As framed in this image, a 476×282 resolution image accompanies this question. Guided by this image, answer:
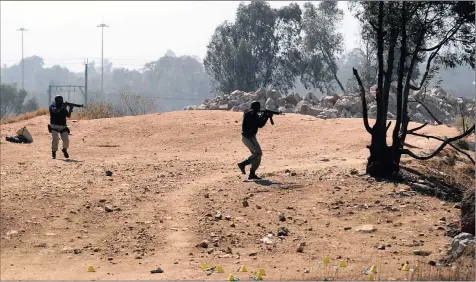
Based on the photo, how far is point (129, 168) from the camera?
624 inches

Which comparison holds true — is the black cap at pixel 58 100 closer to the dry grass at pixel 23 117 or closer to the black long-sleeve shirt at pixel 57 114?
the black long-sleeve shirt at pixel 57 114

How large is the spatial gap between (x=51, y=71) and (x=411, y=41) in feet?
450

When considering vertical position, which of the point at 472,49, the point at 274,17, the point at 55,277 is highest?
the point at 274,17

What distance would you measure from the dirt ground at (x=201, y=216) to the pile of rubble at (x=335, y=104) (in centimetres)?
1519

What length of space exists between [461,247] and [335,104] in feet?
85.1

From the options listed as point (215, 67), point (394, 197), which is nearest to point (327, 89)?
point (215, 67)

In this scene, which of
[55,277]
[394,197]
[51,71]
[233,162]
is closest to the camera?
[55,277]

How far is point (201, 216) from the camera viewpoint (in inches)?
460

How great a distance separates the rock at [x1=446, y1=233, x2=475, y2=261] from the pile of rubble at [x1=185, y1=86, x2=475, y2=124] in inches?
876

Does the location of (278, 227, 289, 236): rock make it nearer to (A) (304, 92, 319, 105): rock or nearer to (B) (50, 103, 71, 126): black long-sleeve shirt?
(B) (50, 103, 71, 126): black long-sleeve shirt

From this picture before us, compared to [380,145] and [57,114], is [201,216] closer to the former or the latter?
[380,145]

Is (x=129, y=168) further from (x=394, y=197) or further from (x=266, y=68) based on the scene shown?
(x=266, y=68)

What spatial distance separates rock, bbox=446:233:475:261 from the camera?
30.8ft

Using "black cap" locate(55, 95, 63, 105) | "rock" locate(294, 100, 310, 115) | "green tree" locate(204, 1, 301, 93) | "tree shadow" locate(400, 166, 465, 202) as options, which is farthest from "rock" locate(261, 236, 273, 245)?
"green tree" locate(204, 1, 301, 93)
